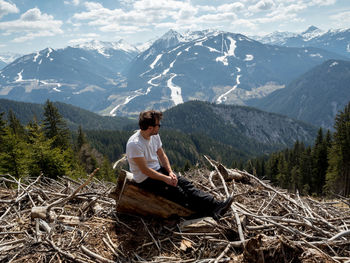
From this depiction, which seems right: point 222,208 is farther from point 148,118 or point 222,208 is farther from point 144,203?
point 148,118

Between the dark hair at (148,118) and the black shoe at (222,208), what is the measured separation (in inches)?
91.3

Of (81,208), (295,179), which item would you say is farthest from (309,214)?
(295,179)

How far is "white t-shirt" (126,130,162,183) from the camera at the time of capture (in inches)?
203

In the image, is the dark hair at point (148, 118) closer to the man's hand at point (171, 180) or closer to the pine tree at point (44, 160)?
the man's hand at point (171, 180)

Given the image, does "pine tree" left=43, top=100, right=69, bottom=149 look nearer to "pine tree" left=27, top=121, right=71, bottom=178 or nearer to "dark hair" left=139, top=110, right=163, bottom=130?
"pine tree" left=27, top=121, right=71, bottom=178

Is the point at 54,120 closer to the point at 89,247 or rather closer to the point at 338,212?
the point at 89,247

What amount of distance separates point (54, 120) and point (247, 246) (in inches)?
1345

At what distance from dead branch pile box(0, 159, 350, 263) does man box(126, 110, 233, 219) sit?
1.35ft

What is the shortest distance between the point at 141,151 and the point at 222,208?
7.16 feet

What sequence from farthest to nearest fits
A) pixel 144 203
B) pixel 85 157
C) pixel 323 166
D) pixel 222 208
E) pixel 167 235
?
1. pixel 85 157
2. pixel 323 166
3. pixel 144 203
4. pixel 222 208
5. pixel 167 235

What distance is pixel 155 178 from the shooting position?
523cm

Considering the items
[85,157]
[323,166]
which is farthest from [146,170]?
[323,166]

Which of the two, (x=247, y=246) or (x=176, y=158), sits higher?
(x=247, y=246)

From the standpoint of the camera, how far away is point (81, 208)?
5.93 metres
